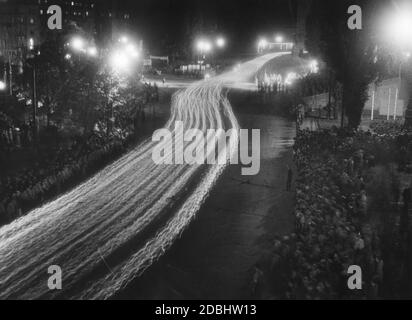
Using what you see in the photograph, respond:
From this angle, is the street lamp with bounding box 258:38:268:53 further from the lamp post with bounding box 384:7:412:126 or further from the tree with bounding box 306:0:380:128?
the tree with bounding box 306:0:380:128

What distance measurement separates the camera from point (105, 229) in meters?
14.1

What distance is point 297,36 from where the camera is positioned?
172ft

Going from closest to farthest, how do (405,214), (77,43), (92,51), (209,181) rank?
1. (405,214)
2. (209,181)
3. (77,43)
4. (92,51)

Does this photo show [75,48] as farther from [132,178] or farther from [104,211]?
[104,211]

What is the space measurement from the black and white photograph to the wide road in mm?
52

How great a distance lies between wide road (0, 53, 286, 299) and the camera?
1127 cm

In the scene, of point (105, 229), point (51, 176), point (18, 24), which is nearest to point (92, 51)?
point (51, 176)

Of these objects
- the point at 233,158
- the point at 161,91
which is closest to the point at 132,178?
the point at 233,158

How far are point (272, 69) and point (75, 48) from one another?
84.2 feet

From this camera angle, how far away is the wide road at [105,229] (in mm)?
11273

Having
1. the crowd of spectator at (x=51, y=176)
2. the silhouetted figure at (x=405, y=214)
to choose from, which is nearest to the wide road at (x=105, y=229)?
the crowd of spectator at (x=51, y=176)

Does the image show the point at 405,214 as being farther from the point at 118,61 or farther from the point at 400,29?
the point at 118,61

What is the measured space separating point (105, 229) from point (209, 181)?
5499 mm

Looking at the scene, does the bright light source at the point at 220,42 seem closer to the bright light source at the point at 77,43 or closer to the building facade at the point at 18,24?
the building facade at the point at 18,24
